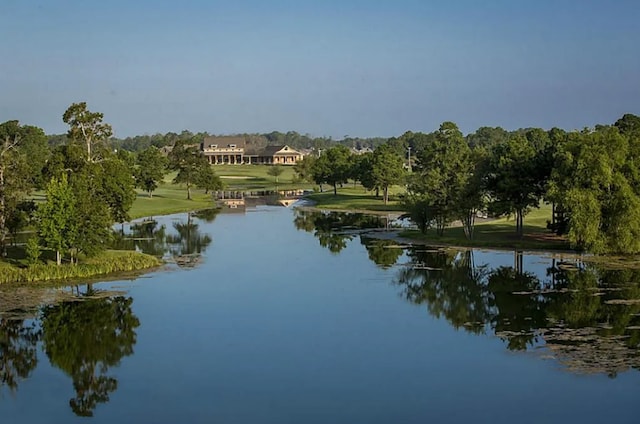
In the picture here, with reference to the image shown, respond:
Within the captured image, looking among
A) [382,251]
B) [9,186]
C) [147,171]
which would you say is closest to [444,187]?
[382,251]

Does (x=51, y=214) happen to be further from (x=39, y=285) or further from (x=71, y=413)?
(x=71, y=413)

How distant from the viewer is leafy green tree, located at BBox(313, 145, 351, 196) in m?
108

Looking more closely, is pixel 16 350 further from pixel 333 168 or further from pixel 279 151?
pixel 279 151

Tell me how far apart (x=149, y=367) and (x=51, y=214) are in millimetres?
17395

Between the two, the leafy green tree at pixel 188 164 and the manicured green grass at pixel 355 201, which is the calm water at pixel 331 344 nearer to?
the manicured green grass at pixel 355 201

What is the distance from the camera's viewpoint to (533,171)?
56312mm

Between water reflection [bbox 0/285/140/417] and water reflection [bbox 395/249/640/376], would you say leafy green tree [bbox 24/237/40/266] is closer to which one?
water reflection [bbox 0/285/140/417]

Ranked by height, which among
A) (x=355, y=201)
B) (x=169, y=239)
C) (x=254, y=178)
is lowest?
(x=169, y=239)

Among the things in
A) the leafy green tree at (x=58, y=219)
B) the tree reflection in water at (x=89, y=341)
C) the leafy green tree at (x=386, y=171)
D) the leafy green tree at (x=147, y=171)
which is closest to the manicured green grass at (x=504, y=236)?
the leafy green tree at (x=386, y=171)

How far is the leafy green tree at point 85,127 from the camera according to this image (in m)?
51.9

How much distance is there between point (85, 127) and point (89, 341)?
25177 mm

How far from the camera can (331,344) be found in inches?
1166

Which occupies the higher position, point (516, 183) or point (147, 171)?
point (147, 171)

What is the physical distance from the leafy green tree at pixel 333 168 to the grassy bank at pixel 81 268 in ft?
206
